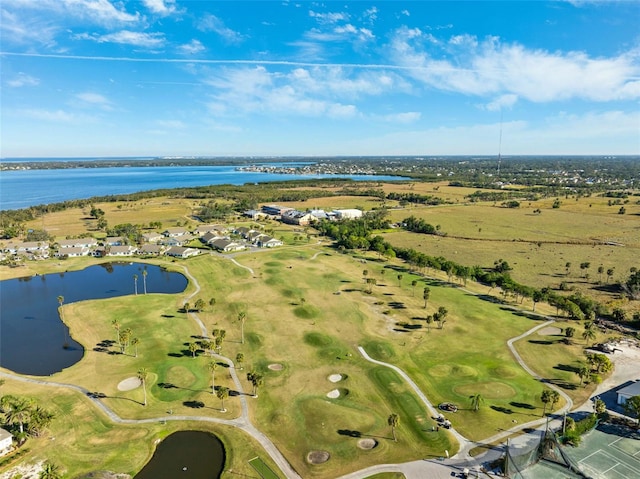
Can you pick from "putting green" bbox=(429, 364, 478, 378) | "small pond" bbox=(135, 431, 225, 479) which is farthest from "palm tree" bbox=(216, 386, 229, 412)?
"putting green" bbox=(429, 364, 478, 378)

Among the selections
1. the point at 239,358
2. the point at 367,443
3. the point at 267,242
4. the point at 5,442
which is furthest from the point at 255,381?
the point at 267,242

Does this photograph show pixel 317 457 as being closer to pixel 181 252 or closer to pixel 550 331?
pixel 550 331

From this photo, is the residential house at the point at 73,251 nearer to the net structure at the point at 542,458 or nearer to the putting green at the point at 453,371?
the putting green at the point at 453,371

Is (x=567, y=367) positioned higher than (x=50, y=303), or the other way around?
(x=567, y=367)

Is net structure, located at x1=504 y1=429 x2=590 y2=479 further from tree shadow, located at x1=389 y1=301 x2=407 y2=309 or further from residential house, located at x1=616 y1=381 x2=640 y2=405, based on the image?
tree shadow, located at x1=389 y1=301 x2=407 y2=309

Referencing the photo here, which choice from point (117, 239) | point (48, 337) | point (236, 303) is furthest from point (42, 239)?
point (236, 303)

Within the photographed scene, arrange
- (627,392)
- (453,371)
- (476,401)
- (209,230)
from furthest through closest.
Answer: (209,230) < (453,371) < (627,392) < (476,401)
